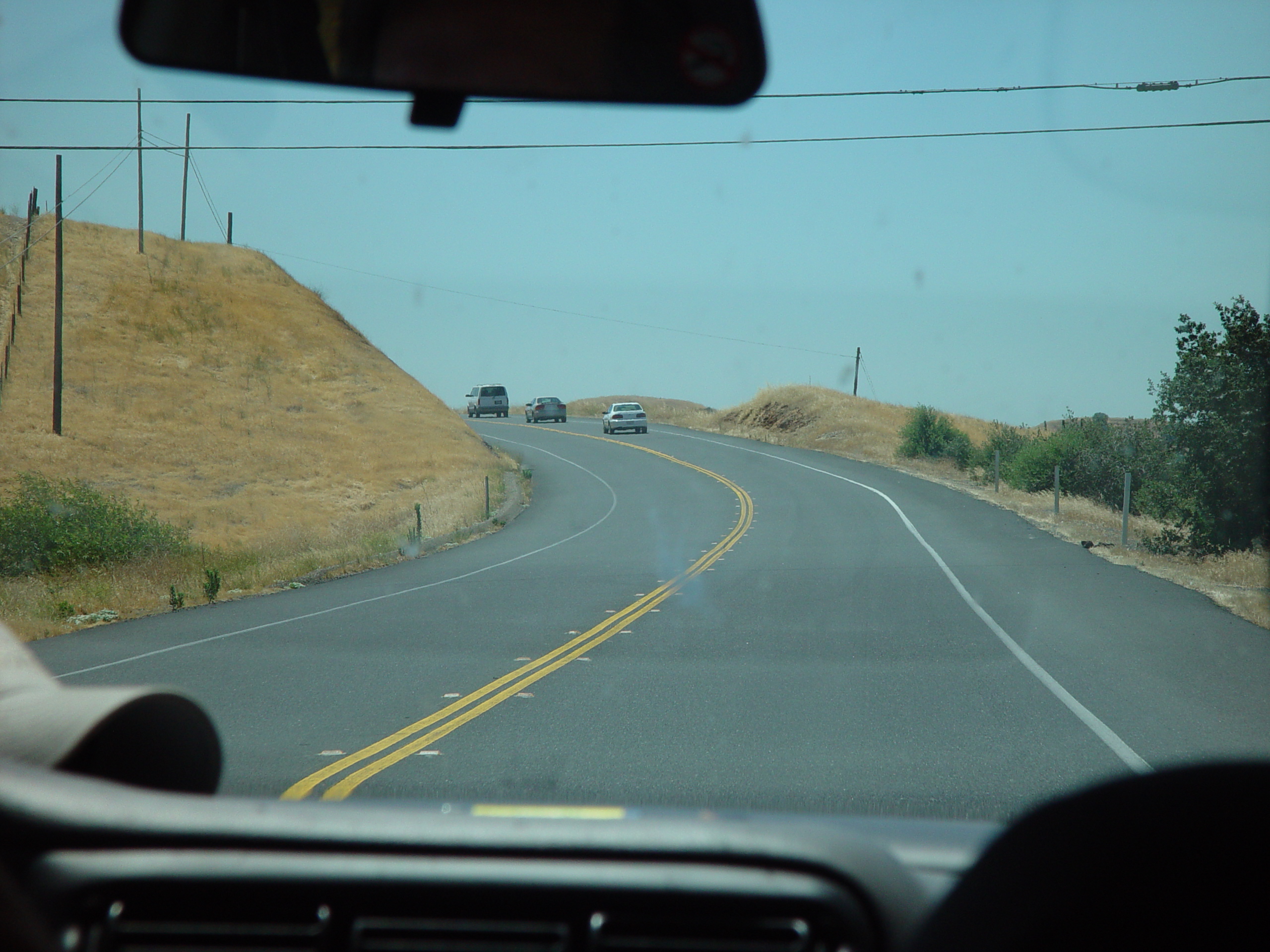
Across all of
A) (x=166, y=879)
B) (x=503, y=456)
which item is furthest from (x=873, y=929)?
(x=503, y=456)

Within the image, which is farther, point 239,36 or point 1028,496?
point 1028,496

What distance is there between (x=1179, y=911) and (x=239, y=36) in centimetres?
284

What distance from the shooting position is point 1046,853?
179 cm

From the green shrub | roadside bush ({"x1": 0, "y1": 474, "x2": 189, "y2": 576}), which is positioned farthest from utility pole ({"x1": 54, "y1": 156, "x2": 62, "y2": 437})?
the green shrub

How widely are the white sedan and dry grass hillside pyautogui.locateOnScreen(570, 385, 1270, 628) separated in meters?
7.23

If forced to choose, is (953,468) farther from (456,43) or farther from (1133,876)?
(1133,876)

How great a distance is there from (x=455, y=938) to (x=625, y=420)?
209ft

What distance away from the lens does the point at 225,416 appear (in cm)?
5469

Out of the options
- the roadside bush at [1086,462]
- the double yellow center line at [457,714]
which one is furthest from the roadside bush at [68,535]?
the roadside bush at [1086,462]

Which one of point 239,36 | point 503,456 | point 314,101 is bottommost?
point 503,456

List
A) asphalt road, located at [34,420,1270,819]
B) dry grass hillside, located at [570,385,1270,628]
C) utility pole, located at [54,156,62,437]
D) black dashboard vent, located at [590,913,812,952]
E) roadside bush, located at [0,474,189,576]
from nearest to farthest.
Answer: black dashboard vent, located at [590,913,812,952], asphalt road, located at [34,420,1270,819], dry grass hillside, located at [570,385,1270,628], roadside bush, located at [0,474,189,576], utility pole, located at [54,156,62,437]

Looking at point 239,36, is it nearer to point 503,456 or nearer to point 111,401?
point 503,456

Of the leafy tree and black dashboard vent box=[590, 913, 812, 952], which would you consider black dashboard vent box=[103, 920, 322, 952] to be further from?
the leafy tree

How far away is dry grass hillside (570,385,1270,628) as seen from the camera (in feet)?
60.9
